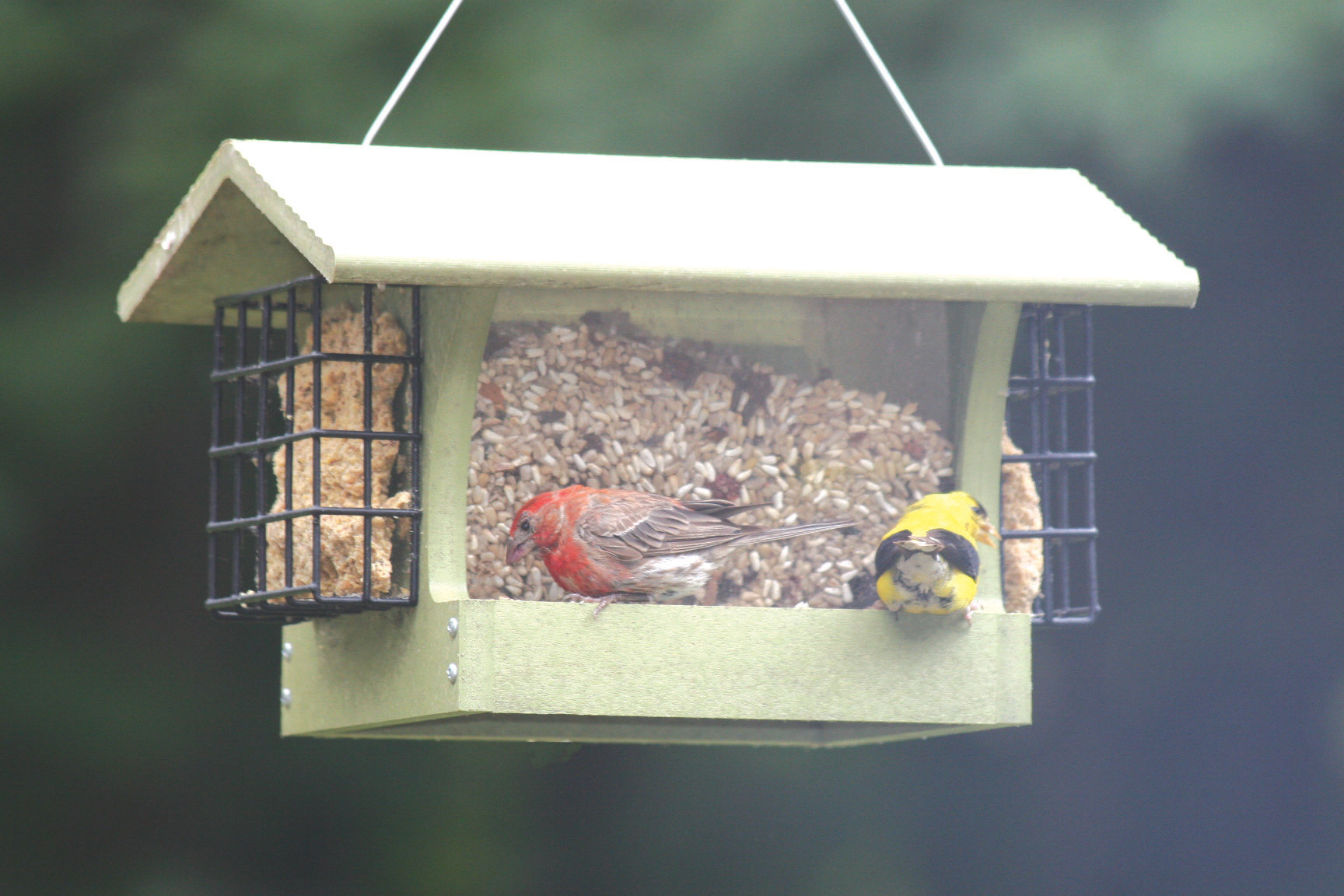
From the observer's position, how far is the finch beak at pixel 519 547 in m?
4.16

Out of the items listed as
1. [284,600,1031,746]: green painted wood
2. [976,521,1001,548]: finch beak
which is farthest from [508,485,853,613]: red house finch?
[976,521,1001,548]: finch beak

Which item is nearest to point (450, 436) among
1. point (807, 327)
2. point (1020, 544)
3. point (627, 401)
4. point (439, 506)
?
point (439, 506)

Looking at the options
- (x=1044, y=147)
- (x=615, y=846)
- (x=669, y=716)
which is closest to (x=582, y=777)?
(x=615, y=846)

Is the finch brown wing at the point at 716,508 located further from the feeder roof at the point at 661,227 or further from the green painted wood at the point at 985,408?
the green painted wood at the point at 985,408

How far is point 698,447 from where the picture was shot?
4426mm

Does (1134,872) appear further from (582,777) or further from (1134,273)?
(1134,273)

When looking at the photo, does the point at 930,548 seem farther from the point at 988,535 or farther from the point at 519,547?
the point at 519,547

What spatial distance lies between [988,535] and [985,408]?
292mm

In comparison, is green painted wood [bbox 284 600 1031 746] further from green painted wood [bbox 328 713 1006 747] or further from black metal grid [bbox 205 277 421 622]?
black metal grid [bbox 205 277 421 622]

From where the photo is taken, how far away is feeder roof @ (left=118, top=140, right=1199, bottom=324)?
3.88m

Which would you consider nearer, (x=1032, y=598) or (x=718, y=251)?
(x=718, y=251)

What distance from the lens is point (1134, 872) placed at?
7.63m

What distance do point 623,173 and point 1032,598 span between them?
1358 mm

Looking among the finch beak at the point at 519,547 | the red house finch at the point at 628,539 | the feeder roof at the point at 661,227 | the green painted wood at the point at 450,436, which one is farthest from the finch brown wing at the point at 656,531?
the feeder roof at the point at 661,227
